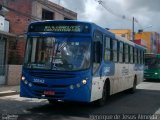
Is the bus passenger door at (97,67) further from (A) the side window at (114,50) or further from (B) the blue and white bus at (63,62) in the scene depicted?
(A) the side window at (114,50)

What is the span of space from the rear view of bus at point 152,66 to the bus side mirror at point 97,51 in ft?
72.8

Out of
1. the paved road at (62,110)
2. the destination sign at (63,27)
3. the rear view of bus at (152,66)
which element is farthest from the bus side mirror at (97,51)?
the rear view of bus at (152,66)

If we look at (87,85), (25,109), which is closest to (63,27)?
(87,85)

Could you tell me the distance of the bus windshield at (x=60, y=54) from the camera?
468 inches

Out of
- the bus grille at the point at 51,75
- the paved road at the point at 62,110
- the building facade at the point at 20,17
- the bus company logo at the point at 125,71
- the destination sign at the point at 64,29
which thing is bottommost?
the paved road at the point at 62,110

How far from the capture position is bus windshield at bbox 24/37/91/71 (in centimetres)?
1189

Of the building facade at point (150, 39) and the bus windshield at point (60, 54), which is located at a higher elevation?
the building facade at point (150, 39)

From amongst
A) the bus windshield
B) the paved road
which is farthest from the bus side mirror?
the paved road

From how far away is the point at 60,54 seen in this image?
472 inches

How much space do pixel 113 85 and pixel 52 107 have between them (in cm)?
327

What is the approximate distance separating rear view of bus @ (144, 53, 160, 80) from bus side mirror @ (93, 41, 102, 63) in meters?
22.2

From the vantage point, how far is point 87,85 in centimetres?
1180

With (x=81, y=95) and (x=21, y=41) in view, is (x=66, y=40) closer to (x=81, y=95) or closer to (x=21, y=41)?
(x=81, y=95)

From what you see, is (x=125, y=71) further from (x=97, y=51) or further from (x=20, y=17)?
(x=20, y=17)
